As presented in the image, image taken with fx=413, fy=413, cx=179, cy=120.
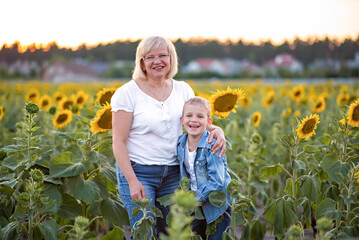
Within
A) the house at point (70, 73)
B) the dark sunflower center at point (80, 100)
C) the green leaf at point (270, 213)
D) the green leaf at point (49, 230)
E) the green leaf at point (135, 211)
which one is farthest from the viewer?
the house at point (70, 73)

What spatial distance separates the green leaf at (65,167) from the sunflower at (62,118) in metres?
1.43

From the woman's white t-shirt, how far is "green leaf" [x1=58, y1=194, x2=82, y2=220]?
24.7 inches

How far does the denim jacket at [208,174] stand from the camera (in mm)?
2451

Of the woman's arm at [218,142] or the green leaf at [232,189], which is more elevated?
the woman's arm at [218,142]

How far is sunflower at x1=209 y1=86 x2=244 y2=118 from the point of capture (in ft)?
10.4

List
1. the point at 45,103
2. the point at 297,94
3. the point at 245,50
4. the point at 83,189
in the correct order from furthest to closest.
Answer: the point at 245,50
the point at 297,94
the point at 45,103
the point at 83,189

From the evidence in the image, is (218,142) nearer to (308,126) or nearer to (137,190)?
(137,190)

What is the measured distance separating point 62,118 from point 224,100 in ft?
6.10

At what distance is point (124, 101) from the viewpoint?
8.37 ft

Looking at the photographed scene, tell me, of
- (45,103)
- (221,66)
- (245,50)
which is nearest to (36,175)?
(45,103)

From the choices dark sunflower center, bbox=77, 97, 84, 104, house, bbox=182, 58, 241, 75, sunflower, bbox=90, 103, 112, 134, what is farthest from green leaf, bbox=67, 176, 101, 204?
house, bbox=182, 58, 241, 75

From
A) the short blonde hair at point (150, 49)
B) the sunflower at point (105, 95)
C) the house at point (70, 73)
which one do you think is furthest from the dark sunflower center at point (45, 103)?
the house at point (70, 73)

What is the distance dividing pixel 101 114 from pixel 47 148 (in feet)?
1.72

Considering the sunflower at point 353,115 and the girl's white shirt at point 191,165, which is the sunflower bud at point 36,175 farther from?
the sunflower at point 353,115
